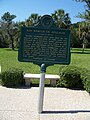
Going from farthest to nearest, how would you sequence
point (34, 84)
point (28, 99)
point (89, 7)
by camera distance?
point (89, 7) < point (34, 84) < point (28, 99)

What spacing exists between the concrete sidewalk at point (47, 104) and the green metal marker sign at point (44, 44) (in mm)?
1073

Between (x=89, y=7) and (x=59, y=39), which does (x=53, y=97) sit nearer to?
(x=59, y=39)

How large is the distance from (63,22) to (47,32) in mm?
54679

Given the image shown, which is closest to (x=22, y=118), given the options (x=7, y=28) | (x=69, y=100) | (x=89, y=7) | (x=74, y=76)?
(x=69, y=100)

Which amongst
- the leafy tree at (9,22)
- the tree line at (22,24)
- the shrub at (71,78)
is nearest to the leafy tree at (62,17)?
the tree line at (22,24)

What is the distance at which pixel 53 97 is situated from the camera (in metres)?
8.49

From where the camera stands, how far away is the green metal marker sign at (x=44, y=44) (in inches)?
276

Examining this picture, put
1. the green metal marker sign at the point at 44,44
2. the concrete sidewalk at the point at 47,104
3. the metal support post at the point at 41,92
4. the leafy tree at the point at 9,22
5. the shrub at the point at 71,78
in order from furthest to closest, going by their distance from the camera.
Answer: the leafy tree at the point at 9,22
the shrub at the point at 71,78
the green metal marker sign at the point at 44,44
the metal support post at the point at 41,92
the concrete sidewalk at the point at 47,104

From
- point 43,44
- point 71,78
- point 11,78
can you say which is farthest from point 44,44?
point 71,78

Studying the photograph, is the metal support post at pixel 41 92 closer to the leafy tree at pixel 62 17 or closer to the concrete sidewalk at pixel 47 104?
the concrete sidewalk at pixel 47 104

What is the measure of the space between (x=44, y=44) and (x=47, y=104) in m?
1.52

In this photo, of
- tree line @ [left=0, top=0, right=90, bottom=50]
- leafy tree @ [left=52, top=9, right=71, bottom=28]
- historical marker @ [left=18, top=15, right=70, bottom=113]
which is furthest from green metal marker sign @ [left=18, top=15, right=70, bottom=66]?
leafy tree @ [left=52, top=9, right=71, bottom=28]

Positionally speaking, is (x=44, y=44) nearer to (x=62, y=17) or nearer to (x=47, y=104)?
(x=47, y=104)

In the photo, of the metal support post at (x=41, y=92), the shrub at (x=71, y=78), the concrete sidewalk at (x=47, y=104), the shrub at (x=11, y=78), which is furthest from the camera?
the shrub at (x=71, y=78)
